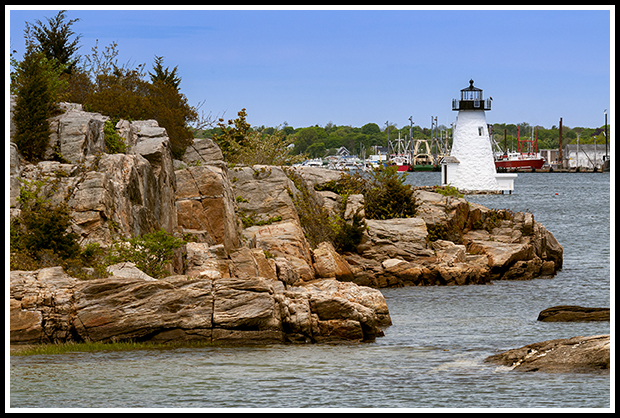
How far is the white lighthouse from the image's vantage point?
66.7 metres

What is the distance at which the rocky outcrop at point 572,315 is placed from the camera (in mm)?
22641

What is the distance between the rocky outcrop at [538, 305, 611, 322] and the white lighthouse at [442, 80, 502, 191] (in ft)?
147

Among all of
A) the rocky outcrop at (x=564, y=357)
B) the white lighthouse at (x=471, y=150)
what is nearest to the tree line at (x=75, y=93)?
the rocky outcrop at (x=564, y=357)

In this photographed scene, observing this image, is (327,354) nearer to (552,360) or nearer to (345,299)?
(345,299)

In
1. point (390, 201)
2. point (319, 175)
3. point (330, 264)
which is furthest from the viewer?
point (319, 175)

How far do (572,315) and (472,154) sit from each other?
49.9 meters

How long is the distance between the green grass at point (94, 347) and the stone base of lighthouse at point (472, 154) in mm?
53148

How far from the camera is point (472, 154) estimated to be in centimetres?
7175

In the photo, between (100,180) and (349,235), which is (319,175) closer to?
(349,235)

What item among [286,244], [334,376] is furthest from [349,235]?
[334,376]

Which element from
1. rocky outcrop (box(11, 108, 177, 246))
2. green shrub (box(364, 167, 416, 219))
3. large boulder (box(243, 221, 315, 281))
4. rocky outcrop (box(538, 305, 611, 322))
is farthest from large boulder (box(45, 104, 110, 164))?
green shrub (box(364, 167, 416, 219))

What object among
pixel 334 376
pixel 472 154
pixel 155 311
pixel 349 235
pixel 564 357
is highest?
pixel 472 154

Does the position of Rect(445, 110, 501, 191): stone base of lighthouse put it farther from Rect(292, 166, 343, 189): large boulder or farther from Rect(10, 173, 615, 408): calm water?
Rect(10, 173, 615, 408): calm water

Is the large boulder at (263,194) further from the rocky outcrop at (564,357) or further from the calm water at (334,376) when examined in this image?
the rocky outcrop at (564,357)
